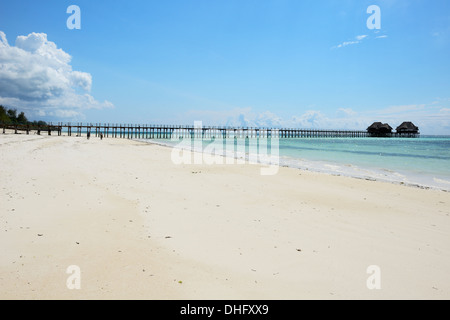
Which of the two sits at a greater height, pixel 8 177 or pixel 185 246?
pixel 8 177

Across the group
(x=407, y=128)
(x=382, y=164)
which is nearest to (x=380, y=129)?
(x=407, y=128)

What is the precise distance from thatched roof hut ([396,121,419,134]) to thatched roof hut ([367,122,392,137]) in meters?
6.21

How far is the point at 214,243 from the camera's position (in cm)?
423

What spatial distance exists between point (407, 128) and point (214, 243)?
125 m

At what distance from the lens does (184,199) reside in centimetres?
693

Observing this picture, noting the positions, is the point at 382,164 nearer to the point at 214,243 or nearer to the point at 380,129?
the point at 214,243

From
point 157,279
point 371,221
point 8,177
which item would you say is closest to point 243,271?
point 157,279

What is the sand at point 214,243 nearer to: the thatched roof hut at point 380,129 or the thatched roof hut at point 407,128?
the thatched roof hut at point 380,129

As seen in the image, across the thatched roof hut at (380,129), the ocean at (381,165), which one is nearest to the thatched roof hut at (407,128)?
the thatched roof hut at (380,129)

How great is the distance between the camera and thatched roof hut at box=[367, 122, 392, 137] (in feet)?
334

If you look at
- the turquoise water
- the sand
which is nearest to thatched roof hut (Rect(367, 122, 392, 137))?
the turquoise water

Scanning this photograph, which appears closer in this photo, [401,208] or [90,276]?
[90,276]
